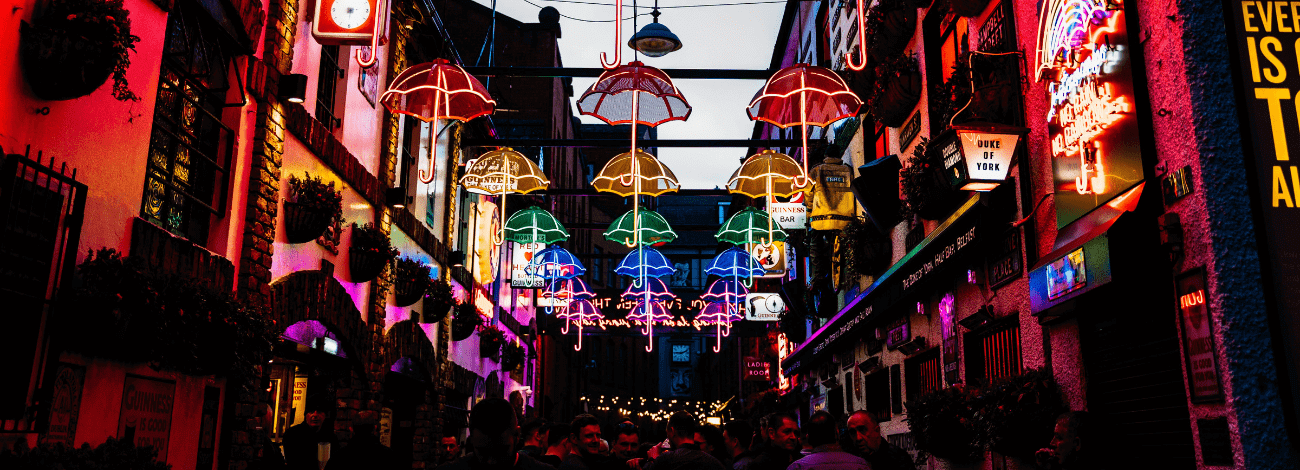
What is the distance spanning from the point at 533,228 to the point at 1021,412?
11437mm

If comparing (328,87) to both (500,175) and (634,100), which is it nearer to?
(500,175)

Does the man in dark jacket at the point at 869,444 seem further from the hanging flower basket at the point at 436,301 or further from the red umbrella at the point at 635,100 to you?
the hanging flower basket at the point at 436,301

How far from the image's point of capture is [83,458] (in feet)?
16.9

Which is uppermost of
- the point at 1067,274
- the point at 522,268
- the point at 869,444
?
the point at 522,268

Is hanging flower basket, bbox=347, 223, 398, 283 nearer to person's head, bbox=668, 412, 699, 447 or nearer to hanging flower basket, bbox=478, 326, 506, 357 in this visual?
person's head, bbox=668, 412, 699, 447

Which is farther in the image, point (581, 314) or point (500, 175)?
point (581, 314)

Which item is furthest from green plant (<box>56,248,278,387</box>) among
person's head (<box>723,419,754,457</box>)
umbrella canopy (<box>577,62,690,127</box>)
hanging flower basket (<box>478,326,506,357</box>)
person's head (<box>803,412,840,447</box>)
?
hanging flower basket (<box>478,326,506,357</box>)

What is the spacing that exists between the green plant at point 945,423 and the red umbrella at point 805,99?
2.92m

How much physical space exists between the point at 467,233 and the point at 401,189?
6.52 m

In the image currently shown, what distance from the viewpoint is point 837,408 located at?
18.5m

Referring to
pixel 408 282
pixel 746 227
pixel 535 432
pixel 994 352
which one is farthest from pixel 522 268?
pixel 535 432

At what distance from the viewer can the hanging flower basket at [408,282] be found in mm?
13148

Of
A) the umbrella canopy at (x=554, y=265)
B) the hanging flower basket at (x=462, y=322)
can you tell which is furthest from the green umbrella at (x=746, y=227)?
the umbrella canopy at (x=554, y=265)

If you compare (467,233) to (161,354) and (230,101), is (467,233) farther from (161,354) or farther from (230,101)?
(161,354)
